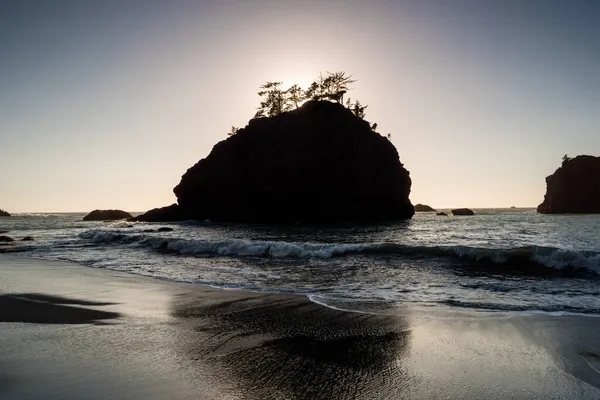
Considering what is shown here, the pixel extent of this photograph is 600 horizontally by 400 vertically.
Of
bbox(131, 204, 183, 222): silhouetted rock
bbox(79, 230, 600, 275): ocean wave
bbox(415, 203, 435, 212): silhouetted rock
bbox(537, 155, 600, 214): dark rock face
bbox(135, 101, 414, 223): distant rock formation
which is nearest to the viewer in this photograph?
bbox(79, 230, 600, 275): ocean wave

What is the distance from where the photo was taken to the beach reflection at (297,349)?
12.0 ft

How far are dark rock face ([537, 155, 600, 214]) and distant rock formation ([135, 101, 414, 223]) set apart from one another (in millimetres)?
73973

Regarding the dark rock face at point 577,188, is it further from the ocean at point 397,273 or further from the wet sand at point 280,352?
the wet sand at point 280,352

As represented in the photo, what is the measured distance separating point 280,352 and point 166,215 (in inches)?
2856

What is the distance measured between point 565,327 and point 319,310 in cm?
424

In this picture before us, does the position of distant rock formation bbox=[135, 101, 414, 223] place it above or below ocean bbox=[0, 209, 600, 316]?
above

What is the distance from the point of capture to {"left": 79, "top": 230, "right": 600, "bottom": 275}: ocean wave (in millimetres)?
13234

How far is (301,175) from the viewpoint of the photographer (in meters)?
62.9

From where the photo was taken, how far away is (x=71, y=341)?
5.16m

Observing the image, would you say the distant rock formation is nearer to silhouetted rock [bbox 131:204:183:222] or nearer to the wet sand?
silhouetted rock [bbox 131:204:183:222]

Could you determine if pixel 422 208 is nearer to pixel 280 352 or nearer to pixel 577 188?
pixel 577 188

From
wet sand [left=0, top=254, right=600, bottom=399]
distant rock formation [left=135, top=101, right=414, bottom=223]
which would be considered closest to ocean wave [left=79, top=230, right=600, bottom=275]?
wet sand [left=0, top=254, right=600, bottom=399]

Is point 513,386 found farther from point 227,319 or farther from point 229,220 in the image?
point 229,220

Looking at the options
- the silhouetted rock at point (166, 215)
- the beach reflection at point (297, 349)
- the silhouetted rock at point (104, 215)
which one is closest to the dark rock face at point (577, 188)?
the silhouetted rock at point (166, 215)
